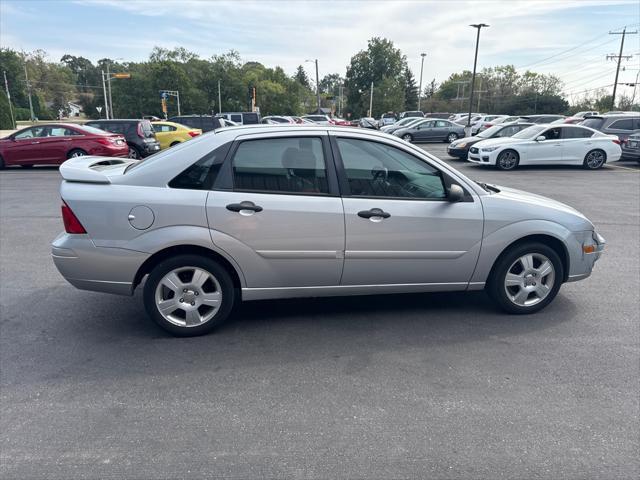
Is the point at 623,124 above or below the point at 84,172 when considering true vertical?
above

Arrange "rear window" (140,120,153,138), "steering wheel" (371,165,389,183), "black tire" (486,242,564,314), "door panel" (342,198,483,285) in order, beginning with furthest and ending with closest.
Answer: "rear window" (140,120,153,138), "black tire" (486,242,564,314), "steering wheel" (371,165,389,183), "door panel" (342,198,483,285)

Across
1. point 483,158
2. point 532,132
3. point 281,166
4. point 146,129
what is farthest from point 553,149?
point 281,166

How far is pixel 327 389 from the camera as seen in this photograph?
10.8ft

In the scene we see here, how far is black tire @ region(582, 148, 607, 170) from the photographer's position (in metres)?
16.7

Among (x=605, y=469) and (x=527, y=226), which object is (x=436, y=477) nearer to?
(x=605, y=469)

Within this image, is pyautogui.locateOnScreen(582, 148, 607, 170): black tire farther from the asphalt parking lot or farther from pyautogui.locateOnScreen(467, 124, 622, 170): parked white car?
the asphalt parking lot

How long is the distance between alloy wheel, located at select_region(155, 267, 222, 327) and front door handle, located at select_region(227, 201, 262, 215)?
1.88 feet

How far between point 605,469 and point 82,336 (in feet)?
12.7

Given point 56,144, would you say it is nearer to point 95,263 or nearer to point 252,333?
point 95,263

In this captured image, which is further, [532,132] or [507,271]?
[532,132]

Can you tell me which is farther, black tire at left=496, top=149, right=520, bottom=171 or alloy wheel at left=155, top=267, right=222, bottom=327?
black tire at left=496, top=149, right=520, bottom=171

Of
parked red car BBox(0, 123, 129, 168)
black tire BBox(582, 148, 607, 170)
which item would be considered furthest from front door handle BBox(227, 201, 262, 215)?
black tire BBox(582, 148, 607, 170)

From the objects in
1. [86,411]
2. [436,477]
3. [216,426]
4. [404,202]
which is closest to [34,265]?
[86,411]

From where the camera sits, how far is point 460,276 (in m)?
4.33
